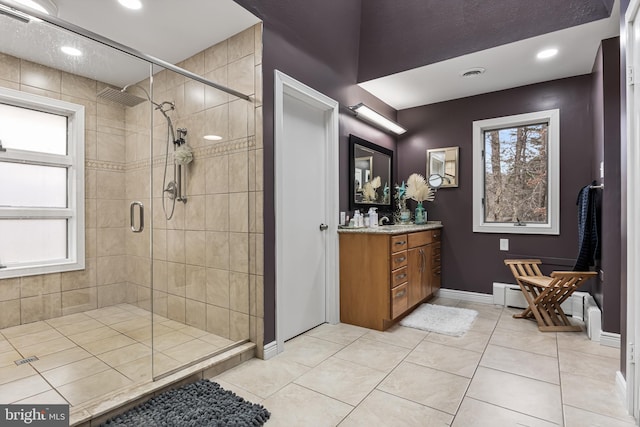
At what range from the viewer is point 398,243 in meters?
2.92

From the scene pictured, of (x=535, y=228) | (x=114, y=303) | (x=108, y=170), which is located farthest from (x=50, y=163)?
(x=535, y=228)

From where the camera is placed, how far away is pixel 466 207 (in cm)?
388

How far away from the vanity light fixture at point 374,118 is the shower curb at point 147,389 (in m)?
2.34

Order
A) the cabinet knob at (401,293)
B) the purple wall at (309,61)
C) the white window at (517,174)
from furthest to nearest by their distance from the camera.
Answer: the white window at (517,174) → the cabinet knob at (401,293) → the purple wall at (309,61)

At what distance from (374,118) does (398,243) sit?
4.70 ft

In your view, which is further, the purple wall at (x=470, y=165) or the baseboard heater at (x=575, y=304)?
the purple wall at (x=470, y=165)

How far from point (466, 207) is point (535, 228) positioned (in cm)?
72

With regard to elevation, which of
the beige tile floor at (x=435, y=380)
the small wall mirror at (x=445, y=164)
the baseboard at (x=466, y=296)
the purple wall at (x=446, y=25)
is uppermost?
the purple wall at (x=446, y=25)

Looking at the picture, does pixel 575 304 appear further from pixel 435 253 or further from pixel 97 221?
pixel 97 221

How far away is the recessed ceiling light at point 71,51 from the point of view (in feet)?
6.91

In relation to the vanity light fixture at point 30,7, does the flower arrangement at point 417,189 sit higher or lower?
lower

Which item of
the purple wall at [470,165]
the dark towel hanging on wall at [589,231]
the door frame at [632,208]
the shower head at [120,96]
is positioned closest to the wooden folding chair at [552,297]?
the dark towel hanging on wall at [589,231]

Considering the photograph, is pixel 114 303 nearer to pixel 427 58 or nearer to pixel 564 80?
pixel 427 58

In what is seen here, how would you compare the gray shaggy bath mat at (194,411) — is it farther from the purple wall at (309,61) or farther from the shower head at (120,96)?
the shower head at (120,96)
